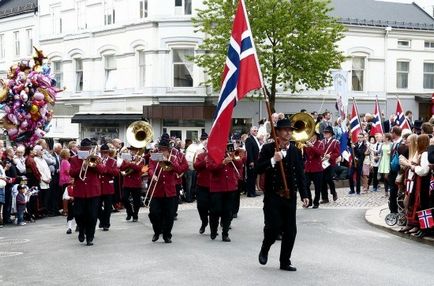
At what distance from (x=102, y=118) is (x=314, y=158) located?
72.9ft

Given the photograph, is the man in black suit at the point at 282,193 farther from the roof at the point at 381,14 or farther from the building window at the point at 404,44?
the building window at the point at 404,44

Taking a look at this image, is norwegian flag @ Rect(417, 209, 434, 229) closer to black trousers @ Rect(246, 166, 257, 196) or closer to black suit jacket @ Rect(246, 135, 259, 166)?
black suit jacket @ Rect(246, 135, 259, 166)

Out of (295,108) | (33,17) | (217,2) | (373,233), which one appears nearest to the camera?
(373,233)

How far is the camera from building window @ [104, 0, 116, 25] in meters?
39.8

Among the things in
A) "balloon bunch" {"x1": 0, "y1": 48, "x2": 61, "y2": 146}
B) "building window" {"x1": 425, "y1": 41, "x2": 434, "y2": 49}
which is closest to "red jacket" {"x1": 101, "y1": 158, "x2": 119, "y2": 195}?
"balloon bunch" {"x1": 0, "y1": 48, "x2": 61, "y2": 146}

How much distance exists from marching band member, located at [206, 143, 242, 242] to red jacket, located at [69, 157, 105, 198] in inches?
84.5

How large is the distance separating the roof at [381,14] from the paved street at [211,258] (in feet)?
89.3

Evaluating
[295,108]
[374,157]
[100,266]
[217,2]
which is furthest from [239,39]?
[295,108]

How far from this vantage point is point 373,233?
1430 centimetres

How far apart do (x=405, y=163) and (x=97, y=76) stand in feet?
97.9

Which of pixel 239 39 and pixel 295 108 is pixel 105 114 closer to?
Result: pixel 295 108

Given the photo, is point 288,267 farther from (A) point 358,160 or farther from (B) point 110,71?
(B) point 110,71

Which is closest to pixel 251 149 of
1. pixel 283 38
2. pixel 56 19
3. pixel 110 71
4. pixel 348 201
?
pixel 348 201

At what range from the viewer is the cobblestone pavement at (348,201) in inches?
761
